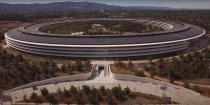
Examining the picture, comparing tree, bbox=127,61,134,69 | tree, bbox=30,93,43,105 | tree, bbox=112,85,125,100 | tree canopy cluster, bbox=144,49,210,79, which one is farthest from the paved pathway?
tree canopy cluster, bbox=144,49,210,79

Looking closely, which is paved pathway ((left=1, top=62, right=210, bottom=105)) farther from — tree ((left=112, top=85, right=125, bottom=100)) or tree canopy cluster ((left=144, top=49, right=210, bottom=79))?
tree canopy cluster ((left=144, top=49, right=210, bottom=79))

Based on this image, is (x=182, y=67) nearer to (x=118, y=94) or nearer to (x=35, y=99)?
(x=118, y=94)

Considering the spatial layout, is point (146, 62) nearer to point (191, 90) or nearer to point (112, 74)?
point (112, 74)

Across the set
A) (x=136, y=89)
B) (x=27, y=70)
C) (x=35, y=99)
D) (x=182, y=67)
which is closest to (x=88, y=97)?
Result: (x=35, y=99)

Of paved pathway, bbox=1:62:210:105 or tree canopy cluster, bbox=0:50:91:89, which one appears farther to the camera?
tree canopy cluster, bbox=0:50:91:89

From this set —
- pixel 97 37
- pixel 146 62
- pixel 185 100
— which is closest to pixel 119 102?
pixel 185 100

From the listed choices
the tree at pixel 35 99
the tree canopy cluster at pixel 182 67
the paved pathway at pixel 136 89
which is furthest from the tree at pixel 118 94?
the tree canopy cluster at pixel 182 67

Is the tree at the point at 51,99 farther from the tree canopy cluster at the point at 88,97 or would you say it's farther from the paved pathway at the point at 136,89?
the paved pathway at the point at 136,89

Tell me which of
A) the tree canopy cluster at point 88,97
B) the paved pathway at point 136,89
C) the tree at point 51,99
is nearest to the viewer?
the tree canopy cluster at point 88,97
